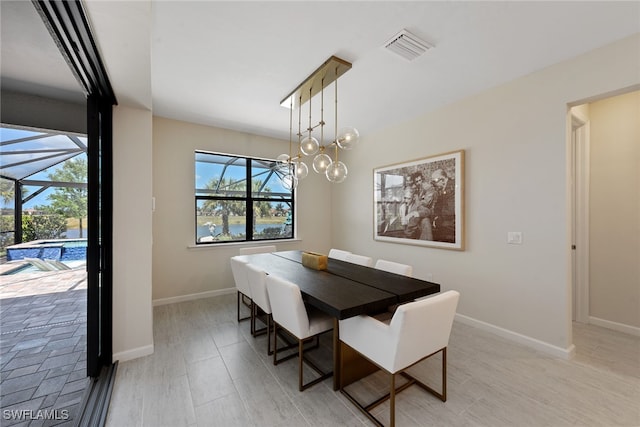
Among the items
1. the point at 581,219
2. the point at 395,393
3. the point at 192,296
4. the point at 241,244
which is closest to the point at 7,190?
the point at 395,393

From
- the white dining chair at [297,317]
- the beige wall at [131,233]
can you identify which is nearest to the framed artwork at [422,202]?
the white dining chair at [297,317]

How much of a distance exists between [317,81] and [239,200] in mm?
2515

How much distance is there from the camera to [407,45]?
6.81ft

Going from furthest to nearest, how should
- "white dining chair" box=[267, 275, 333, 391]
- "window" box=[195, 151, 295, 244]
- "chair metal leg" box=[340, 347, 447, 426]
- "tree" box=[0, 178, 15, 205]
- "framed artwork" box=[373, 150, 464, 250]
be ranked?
1. "window" box=[195, 151, 295, 244]
2. "framed artwork" box=[373, 150, 464, 250]
3. "white dining chair" box=[267, 275, 333, 391]
4. "chair metal leg" box=[340, 347, 447, 426]
5. "tree" box=[0, 178, 15, 205]

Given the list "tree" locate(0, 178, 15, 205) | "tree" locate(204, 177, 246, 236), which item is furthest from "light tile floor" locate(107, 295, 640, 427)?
"tree" locate(204, 177, 246, 236)

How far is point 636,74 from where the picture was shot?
77.4 inches

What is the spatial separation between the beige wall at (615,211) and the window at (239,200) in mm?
3912

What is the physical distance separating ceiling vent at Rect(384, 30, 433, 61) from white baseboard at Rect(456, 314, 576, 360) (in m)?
2.91

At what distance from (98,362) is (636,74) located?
480cm

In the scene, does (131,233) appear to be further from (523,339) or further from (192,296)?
(523,339)

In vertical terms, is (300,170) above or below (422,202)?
above

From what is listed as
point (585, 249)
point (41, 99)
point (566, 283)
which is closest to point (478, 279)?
point (566, 283)

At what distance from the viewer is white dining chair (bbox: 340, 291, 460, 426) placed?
1449 millimetres

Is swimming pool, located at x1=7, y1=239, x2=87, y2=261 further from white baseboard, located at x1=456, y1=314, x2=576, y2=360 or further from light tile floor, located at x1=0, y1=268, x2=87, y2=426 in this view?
white baseboard, located at x1=456, y1=314, x2=576, y2=360
